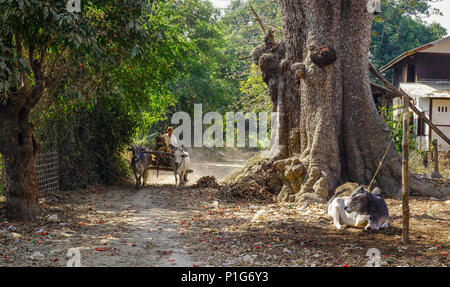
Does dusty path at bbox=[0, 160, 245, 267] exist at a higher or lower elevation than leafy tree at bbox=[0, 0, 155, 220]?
lower

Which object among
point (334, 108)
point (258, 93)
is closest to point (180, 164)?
point (334, 108)

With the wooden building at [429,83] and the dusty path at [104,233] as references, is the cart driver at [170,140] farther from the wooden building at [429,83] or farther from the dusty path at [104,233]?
the wooden building at [429,83]

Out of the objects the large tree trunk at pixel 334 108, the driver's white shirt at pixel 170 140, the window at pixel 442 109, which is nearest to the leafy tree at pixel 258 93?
the driver's white shirt at pixel 170 140

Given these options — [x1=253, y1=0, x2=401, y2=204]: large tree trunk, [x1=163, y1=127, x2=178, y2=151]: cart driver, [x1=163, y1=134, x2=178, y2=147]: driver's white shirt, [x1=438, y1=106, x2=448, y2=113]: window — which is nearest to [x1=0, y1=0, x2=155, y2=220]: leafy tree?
[x1=253, y1=0, x2=401, y2=204]: large tree trunk

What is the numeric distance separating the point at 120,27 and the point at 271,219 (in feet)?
15.4

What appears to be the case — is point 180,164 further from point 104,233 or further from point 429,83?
point 429,83

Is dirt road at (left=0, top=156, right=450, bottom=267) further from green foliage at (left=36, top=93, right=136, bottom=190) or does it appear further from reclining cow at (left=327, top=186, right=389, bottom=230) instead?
green foliage at (left=36, top=93, right=136, bottom=190)

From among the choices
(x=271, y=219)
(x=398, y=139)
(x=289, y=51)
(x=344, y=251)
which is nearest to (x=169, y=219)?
(x=271, y=219)

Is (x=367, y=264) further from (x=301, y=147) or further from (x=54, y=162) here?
(x=54, y=162)

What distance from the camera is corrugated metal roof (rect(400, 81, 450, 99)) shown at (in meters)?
23.5

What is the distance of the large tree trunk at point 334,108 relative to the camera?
10984 millimetres

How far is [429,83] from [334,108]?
19.0 m

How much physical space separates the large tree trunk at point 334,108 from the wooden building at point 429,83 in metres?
13.9

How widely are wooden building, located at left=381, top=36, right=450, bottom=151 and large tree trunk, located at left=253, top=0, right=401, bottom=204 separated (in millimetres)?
13885
